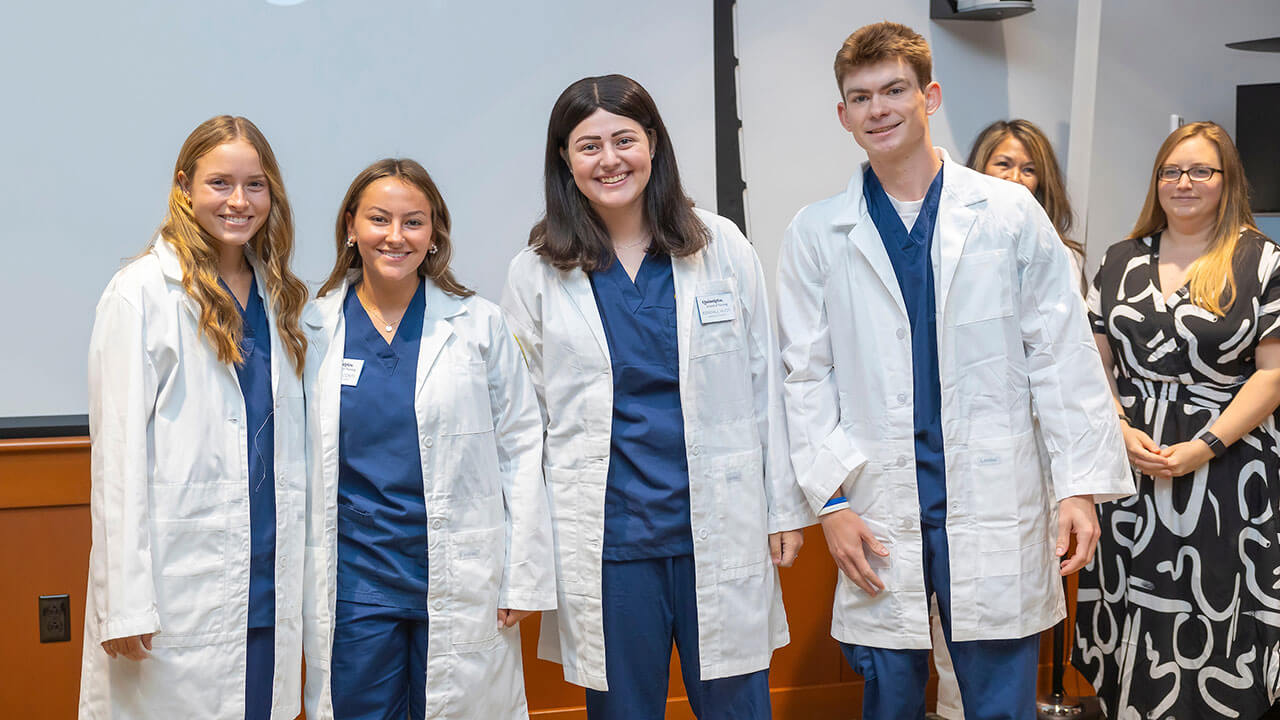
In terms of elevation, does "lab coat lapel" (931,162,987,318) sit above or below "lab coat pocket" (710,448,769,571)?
above

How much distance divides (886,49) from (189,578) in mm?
1544

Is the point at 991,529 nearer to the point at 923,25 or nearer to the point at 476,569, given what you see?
the point at 476,569

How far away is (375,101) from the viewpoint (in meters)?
2.86

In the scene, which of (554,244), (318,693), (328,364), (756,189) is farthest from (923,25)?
(318,693)

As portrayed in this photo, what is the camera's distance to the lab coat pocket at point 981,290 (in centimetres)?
189

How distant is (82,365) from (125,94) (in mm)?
722

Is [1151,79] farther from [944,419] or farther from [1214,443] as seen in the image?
[944,419]

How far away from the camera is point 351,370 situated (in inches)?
74.2

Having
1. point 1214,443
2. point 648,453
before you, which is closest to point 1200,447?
point 1214,443

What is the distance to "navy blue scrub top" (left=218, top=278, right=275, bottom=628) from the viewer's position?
5.88 ft

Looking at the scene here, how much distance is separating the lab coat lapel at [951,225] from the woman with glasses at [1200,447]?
0.78 metres

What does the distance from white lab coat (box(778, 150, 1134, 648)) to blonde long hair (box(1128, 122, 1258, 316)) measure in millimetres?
667

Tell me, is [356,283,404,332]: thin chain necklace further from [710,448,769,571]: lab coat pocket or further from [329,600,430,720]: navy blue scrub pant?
[710,448,769,571]: lab coat pocket

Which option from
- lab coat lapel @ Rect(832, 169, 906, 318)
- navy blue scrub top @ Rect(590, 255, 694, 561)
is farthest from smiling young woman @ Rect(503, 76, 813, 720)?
lab coat lapel @ Rect(832, 169, 906, 318)
